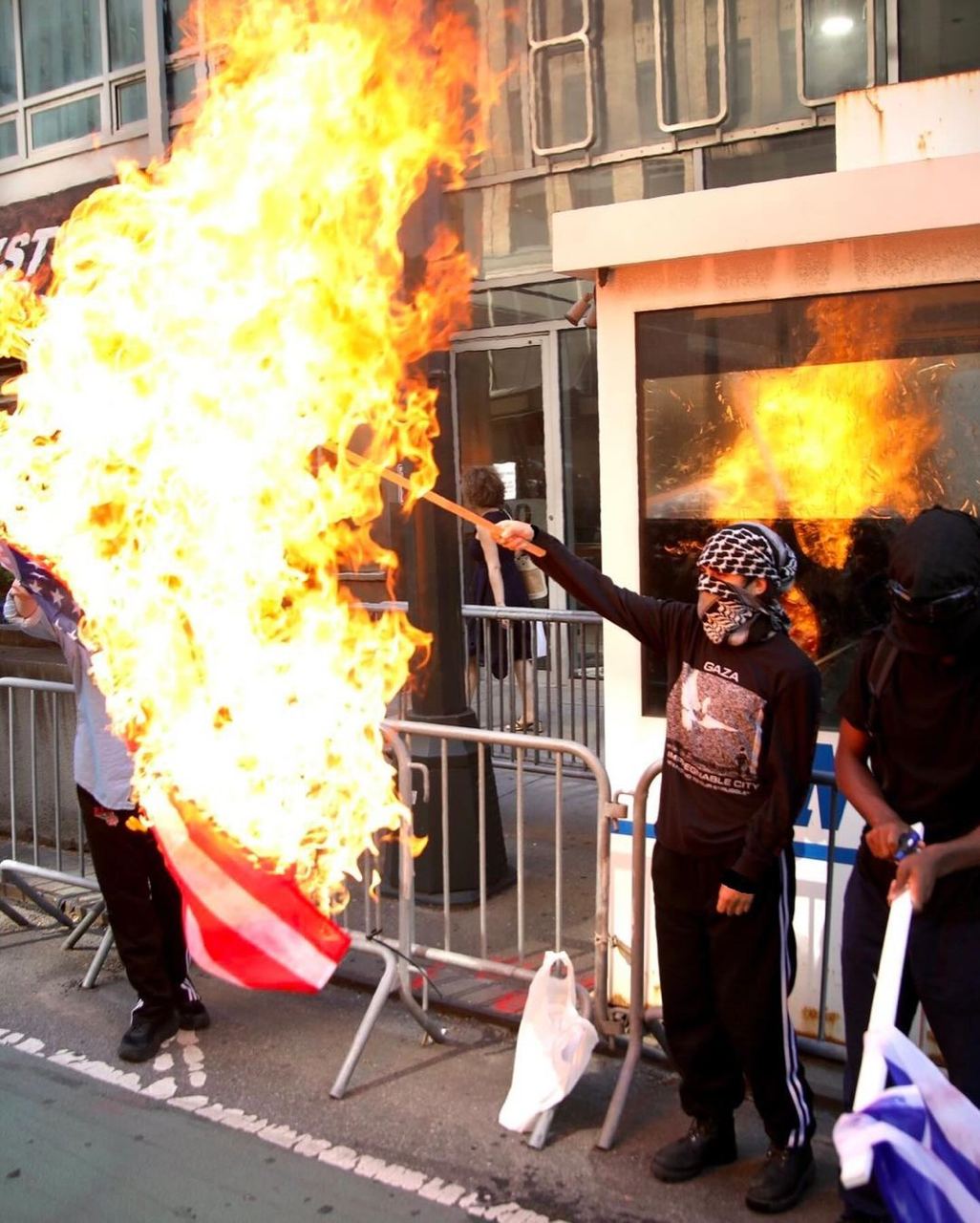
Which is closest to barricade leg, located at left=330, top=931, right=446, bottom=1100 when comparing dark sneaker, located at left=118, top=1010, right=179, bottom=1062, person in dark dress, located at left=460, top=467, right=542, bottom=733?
dark sneaker, located at left=118, top=1010, right=179, bottom=1062

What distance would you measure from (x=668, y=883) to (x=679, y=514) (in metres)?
1.55

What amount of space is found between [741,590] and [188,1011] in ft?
9.59

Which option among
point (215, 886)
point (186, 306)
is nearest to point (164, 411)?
point (186, 306)

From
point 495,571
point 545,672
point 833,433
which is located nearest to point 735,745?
point 833,433

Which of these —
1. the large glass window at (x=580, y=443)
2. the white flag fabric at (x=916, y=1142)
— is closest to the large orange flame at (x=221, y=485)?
the white flag fabric at (x=916, y=1142)

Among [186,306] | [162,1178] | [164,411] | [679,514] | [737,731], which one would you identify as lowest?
[162,1178]

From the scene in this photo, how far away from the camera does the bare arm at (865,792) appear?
10.3 feet

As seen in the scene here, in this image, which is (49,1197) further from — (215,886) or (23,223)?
(23,223)

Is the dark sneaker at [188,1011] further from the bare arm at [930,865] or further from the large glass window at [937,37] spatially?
the large glass window at [937,37]

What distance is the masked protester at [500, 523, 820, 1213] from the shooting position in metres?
3.46

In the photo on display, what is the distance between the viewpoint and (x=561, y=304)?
1174 centimetres

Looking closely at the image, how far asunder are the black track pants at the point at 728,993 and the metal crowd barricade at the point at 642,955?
39cm

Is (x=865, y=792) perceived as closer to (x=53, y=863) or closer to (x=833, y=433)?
(x=833, y=433)

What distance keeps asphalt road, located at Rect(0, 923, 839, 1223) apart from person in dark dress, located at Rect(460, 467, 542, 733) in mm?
3747
